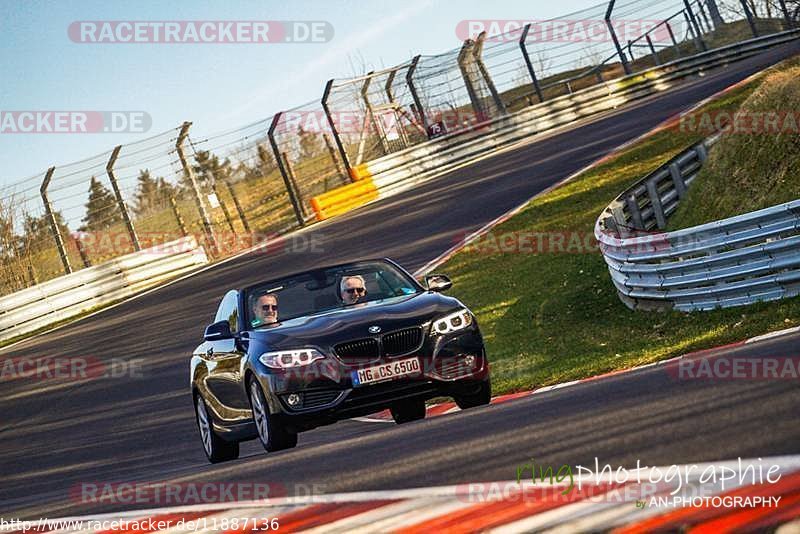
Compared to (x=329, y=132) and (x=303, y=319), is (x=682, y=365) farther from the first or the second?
(x=329, y=132)

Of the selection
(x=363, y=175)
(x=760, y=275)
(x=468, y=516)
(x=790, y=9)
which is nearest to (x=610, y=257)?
(x=760, y=275)

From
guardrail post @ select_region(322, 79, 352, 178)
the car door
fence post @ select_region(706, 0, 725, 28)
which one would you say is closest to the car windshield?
the car door

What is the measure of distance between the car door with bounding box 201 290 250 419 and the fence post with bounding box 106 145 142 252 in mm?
20633

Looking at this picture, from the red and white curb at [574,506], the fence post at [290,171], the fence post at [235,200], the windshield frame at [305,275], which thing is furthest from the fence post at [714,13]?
the red and white curb at [574,506]

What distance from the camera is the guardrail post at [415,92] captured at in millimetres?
37562

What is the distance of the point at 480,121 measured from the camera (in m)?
37.2

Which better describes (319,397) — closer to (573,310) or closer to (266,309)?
(266,309)

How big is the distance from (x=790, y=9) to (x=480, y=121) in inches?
535

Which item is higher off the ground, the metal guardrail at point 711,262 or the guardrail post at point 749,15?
the guardrail post at point 749,15

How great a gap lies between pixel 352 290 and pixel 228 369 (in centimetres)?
124

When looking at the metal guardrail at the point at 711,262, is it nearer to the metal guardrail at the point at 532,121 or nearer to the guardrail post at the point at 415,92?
the metal guardrail at the point at 532,121

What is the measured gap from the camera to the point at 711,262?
43.8ft

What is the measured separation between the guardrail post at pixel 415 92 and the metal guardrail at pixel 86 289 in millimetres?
9258

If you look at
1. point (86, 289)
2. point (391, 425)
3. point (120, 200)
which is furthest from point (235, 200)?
point (391, 425)
